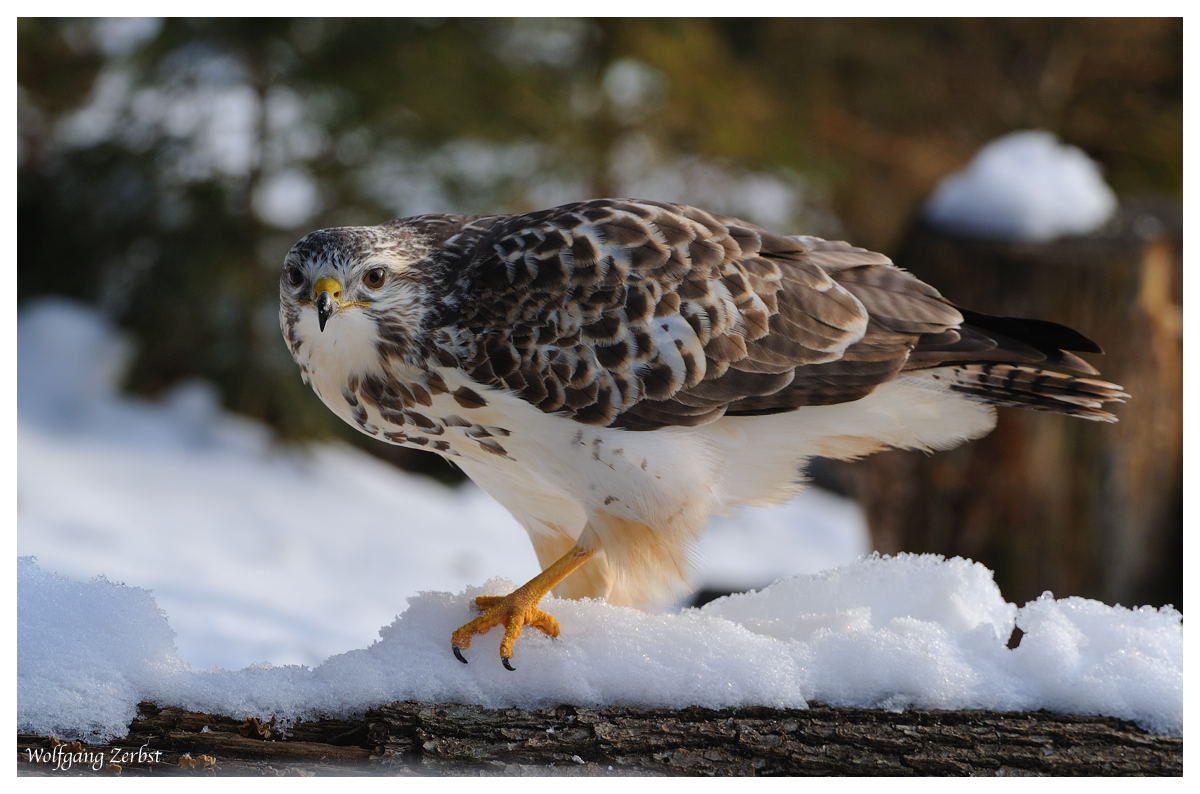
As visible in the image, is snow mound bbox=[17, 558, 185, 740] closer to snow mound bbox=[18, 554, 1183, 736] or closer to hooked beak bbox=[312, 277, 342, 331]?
snow mound bbox=[18, 554, 1183, 736]

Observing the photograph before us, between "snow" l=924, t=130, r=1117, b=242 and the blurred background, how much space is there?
0.31 feet

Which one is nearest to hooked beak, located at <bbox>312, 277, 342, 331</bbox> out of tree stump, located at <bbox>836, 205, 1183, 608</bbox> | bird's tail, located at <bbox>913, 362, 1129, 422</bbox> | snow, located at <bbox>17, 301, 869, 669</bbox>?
bird's tail, located at <bbox>913, 362, 1129, 422</bbox>

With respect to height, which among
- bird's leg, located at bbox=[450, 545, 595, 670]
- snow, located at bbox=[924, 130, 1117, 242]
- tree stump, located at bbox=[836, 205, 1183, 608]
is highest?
snow, located at bbox=[924, 130, 1117, 242]

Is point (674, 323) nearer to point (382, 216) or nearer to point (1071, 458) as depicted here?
point (1071, 458)

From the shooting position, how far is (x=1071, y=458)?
22.0 ft

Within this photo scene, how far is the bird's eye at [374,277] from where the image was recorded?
3.64 meters

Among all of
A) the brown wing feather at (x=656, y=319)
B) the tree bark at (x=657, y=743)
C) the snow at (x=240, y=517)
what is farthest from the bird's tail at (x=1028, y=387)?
the snow at (x=240, y=517)

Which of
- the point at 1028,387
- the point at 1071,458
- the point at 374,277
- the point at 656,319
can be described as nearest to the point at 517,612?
the point at 656,319

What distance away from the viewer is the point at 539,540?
4367 mm

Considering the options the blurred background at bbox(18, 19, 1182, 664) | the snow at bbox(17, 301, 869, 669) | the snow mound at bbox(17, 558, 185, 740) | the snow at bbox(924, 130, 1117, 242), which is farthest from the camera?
the snow at bbox(17, 301, 869, 669)

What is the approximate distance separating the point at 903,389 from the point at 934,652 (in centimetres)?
85

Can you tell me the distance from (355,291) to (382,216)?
5244mm

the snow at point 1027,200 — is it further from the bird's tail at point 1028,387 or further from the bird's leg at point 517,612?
the bird's leg at point 517,612

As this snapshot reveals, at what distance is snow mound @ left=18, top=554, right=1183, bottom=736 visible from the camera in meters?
3.51
